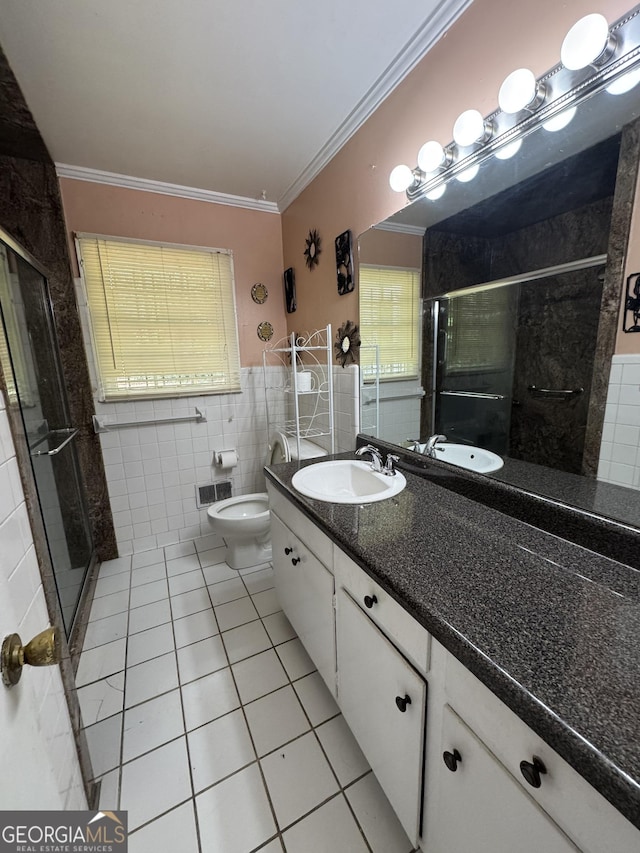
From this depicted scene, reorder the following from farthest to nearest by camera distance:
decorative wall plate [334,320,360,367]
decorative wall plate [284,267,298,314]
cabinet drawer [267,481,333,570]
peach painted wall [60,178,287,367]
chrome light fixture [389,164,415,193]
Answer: decorative wall plate [284,267,298,314]
peach painted wall [60,178,287,367]
decorative wall plate [334,320,360,367]
chrome light fixture [389,164,415,193]
cabinet drawer [267,481,333,570]

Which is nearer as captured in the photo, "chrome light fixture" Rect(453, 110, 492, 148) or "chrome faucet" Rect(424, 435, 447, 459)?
"chrome light fixture" Rect(453, 110, 492, 148)

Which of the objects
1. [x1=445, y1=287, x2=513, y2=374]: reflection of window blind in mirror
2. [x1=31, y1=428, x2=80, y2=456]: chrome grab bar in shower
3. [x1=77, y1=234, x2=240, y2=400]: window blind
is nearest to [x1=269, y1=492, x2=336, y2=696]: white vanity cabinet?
[x1=445, y1=287, x2=513, y2=374]: reflection of window blind in mirror

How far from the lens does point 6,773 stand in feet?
1.46

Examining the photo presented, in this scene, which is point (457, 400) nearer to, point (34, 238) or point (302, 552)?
point (302, 552)

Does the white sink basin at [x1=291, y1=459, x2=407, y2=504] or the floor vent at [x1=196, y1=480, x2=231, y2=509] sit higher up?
the white sink basin at [x1=291, y1=459, x2=407, y2=504]

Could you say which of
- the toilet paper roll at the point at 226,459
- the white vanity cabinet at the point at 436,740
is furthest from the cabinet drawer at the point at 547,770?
the toilet paper roll at the point at 226,459

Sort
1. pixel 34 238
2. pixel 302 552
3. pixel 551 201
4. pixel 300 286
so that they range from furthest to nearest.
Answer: pixel 300 286 < pixel 34 238 < pixel 302 552 < pixel 551 201

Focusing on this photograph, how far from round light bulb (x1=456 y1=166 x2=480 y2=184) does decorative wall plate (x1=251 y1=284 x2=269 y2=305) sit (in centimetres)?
154

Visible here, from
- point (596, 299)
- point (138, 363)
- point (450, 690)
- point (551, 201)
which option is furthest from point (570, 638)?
point (138, 363)

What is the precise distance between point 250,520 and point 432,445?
1147mm

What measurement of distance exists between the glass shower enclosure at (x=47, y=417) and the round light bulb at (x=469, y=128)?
173 cm

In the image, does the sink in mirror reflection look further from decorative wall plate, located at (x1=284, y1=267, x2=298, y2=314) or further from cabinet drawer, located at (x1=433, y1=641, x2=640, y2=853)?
decorative wall plate, located at (x1=284, y1=267, x2=298, y2=314)

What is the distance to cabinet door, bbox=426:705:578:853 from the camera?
0.51 metres

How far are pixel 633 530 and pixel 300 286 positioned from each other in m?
2.08
